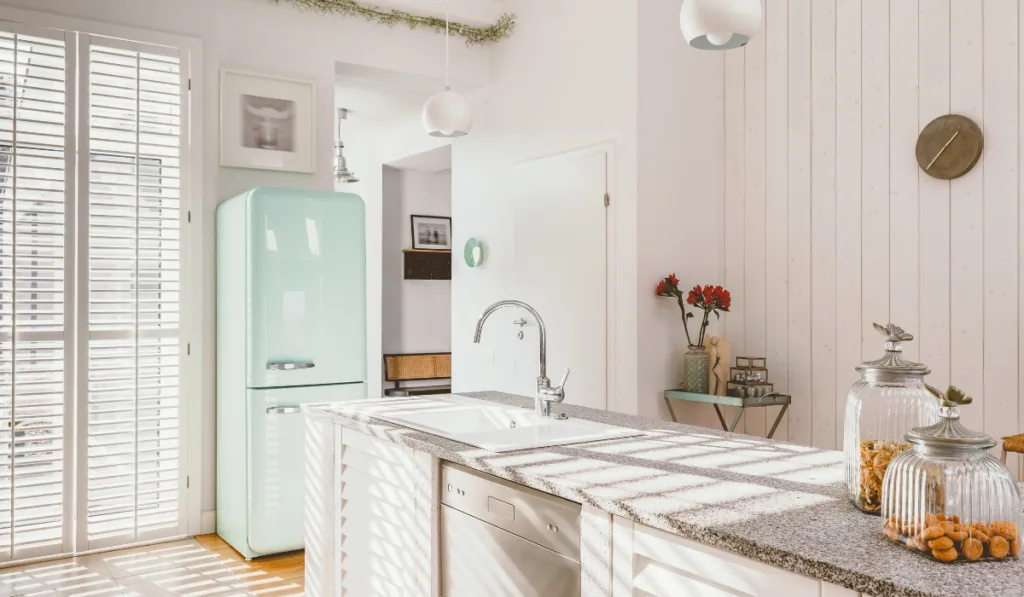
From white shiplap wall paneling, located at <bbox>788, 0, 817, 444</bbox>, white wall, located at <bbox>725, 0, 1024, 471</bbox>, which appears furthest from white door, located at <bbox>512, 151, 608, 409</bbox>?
white shiplap wall paneling, located at <bbox>788, 0, 817, 444</bbox>

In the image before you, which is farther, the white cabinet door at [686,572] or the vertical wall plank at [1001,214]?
the vertical wall plank at [1001,214]

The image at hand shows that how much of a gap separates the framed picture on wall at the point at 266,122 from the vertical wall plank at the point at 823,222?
2.70 meters

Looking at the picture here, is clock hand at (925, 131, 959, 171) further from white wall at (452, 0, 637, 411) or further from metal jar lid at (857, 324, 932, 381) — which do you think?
metal jar lid at (857, 324, 932, 381)

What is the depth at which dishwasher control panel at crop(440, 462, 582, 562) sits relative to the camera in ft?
5.14

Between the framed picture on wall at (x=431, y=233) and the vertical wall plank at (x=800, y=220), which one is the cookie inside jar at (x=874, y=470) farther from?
the framed picture on wall at (x=431, y=233)

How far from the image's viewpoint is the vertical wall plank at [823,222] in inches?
148

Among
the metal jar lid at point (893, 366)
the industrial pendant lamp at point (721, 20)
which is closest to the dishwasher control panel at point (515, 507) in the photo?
the metal jar lid at point (893, 366)

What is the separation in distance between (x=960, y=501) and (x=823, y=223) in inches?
115

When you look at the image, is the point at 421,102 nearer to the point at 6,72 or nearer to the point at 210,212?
the point at 210,212

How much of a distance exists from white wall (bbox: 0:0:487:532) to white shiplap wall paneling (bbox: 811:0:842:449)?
233 cm

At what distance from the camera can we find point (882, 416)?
4.44 feet

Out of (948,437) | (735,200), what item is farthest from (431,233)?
(948,437)

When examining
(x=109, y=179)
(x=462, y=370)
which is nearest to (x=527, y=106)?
(x=462, y=370)

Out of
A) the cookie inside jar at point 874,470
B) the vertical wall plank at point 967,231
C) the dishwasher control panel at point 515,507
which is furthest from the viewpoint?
the vertical wall plank at point 967,231
